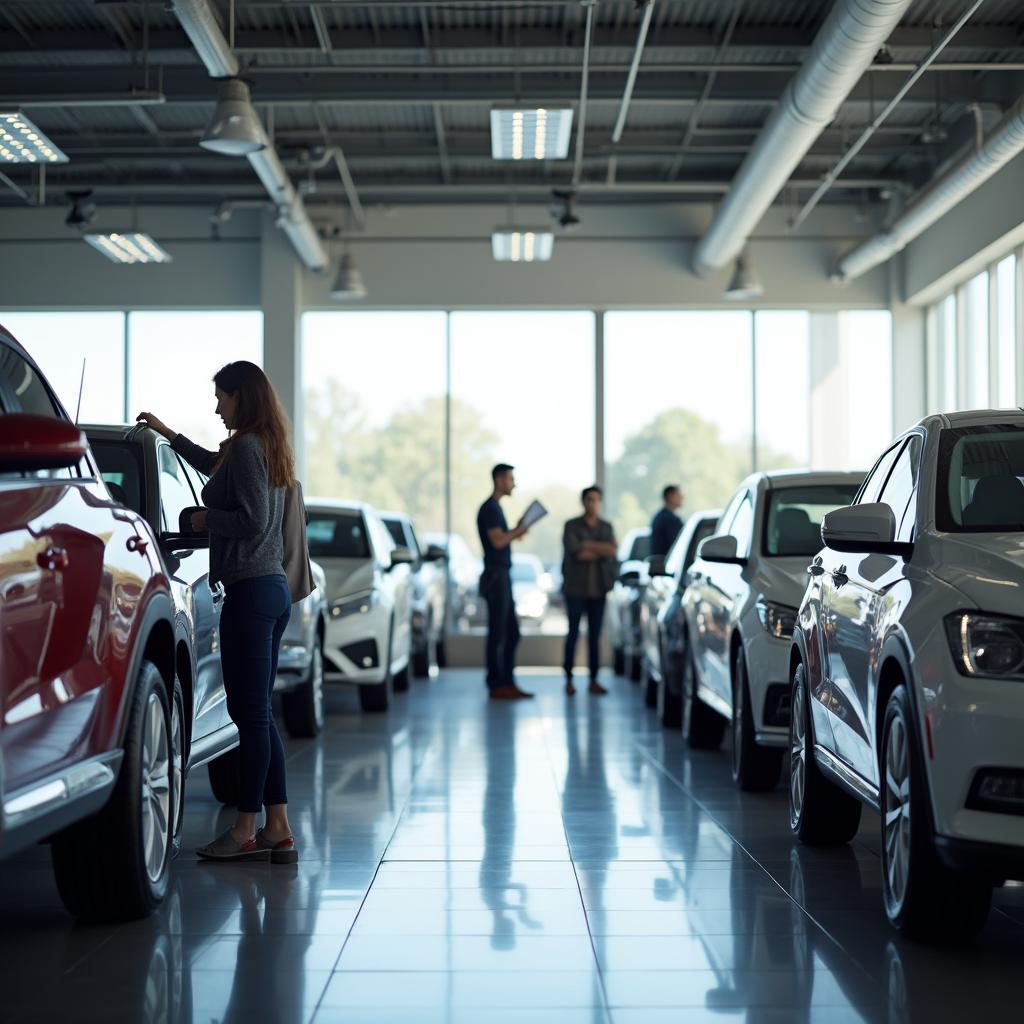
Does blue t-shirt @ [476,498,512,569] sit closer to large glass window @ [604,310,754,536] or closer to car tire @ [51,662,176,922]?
large glass window @ [604,310,754,536]

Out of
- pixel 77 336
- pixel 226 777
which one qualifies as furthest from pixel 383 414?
pixel 226 777

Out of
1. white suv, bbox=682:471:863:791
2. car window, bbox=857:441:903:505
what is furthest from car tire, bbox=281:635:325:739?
car window, bbox=857:441:903:505

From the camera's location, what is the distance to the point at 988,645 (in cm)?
405

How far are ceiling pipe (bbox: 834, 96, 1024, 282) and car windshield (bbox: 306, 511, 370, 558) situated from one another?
5972 millimetres

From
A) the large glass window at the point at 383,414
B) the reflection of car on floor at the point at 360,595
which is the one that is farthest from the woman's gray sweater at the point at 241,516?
the large glass window at the point at 383,414

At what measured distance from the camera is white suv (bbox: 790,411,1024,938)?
13.0ft

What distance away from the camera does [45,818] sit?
364 centimetres

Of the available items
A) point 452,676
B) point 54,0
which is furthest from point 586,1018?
point 452,676

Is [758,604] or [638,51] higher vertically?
[638,51]

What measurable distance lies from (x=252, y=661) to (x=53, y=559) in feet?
6.43

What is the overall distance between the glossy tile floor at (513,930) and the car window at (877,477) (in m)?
1.39

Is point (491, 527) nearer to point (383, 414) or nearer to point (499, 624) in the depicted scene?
point (499, 624)

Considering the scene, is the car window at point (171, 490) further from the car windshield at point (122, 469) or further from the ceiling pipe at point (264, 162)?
the ceiling pipe at point (264, 162)

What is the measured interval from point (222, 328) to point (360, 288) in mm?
2421
